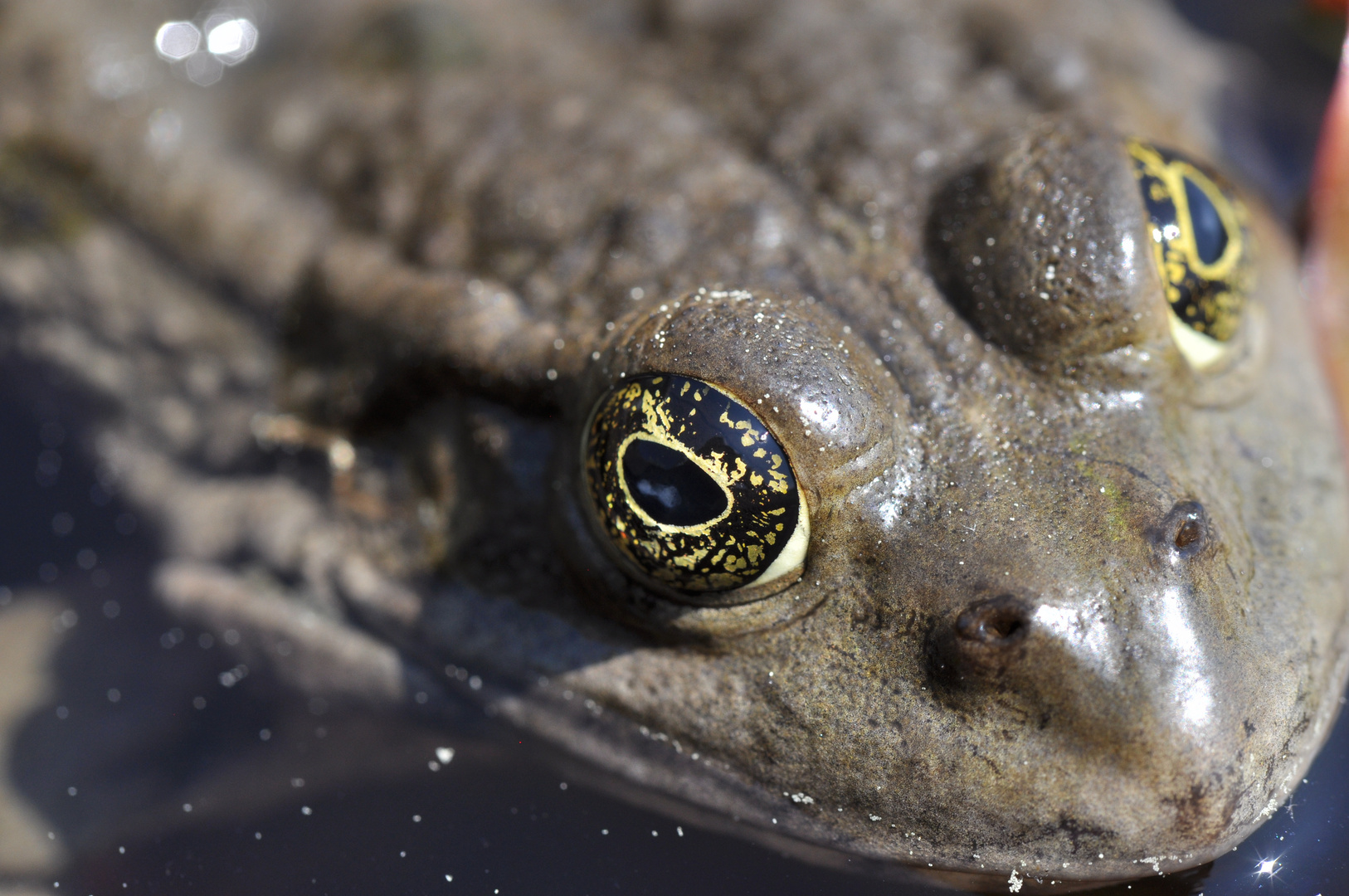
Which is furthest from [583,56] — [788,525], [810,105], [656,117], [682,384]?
[788,525]

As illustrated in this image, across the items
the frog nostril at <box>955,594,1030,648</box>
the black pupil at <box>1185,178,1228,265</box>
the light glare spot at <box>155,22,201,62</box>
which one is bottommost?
the frog nostril at <box>955,594,1030,648</box>

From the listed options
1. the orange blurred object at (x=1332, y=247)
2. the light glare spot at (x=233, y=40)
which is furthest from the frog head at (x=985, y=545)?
the light glare spot at (x=233, y=40)

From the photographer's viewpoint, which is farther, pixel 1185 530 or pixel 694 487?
pixel 694 487

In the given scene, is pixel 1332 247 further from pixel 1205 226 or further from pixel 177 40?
pixel 177 40

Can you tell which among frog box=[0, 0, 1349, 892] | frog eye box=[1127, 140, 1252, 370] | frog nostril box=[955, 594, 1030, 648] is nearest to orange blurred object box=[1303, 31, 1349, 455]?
frog box=[0, 0, 1349, 892]

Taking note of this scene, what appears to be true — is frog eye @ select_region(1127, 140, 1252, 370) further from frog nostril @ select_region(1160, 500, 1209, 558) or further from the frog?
frog nostril @ select_region(1160, 500, 1209, 558)

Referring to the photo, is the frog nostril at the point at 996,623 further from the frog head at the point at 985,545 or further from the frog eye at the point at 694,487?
the frog eye at the point at 694,487

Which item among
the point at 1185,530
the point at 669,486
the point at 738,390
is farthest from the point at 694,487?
the point at 1185,530
